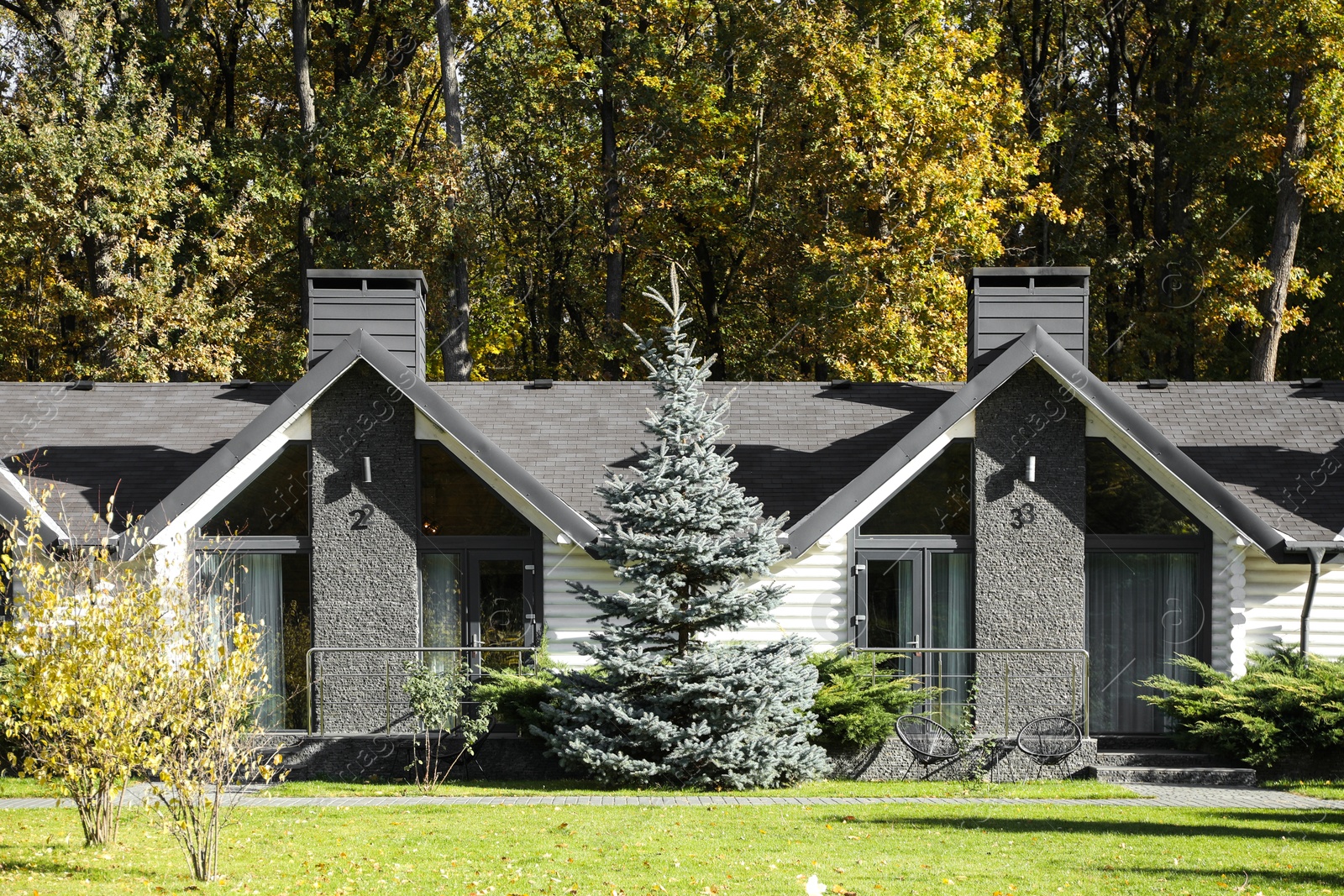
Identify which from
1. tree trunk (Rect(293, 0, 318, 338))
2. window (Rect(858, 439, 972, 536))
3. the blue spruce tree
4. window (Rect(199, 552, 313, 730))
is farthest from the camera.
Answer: tree trunk (Rect(293, 0, 318, 338))

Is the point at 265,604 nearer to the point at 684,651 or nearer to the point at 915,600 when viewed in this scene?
the point at 684,651

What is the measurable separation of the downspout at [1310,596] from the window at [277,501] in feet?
38.0

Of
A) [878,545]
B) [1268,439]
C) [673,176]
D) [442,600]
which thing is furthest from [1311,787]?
[673,176]

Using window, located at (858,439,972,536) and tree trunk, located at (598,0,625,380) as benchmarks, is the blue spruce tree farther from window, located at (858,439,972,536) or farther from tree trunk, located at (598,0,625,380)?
tree trunk, located at (598,0,625,380)

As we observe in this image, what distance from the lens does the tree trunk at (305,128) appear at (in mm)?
26891

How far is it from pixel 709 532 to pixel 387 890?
561 cm

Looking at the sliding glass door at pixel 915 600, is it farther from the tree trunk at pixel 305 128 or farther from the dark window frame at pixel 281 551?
the tree trunk at pixel 305 128

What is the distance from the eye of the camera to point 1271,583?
14953mm

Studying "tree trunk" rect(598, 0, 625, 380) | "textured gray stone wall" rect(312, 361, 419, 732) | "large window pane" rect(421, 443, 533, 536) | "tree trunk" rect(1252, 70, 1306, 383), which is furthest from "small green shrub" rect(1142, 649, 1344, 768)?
"tree trunk" rect(598, 0, 625, 380)

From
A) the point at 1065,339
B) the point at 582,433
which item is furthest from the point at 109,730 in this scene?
the point at 1065,339

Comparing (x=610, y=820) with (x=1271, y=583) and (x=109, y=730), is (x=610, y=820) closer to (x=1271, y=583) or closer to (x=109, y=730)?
(x=109, y=730)

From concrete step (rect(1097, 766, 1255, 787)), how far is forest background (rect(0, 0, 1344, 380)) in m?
11.0

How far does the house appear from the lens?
1455 centimetres

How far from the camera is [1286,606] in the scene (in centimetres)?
1494
